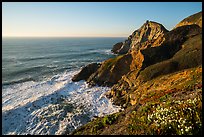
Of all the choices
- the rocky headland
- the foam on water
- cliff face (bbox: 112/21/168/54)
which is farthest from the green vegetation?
cliff face (bbox: 112/21/168/54)

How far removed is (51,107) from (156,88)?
1566 centimetres

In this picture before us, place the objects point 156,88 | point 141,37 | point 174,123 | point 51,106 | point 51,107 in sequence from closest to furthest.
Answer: point 174,123 < point 156,88 < point 51,107 < point 51,106 < point 141,37

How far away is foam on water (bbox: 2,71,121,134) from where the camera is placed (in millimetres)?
26250

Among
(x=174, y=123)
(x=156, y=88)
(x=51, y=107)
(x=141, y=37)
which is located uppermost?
(x=141, y=37)

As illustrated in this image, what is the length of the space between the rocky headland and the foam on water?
3.31 m

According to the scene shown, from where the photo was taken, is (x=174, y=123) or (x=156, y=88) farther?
(x=156, y=88)

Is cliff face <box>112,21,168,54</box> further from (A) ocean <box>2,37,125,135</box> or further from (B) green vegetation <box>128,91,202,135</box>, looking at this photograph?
(B) green vegetation <box>128,91,202,135</box>

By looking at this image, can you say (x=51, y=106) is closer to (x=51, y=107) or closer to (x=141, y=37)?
(x=51, y=107)

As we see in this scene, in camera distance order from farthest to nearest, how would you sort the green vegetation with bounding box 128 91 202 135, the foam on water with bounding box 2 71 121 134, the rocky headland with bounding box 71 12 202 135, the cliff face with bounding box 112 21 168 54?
1. the cliff face with bounding box 112 21 168 54
2. the foam on water with bounding box 2 71 121 134
3. the rocky headland with bounding box 71 12 202 135
4. the green vegetation with bounding box 128 91 202 135

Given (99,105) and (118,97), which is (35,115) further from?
(118,97)

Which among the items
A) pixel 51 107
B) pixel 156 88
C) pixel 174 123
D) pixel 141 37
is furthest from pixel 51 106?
pixel 141 37

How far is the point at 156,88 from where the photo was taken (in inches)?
1110

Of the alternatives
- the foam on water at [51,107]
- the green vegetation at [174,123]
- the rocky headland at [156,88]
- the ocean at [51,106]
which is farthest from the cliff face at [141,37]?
the green vegetation at [174,123]

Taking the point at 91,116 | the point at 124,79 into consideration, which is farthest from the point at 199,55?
the point at 91,116
